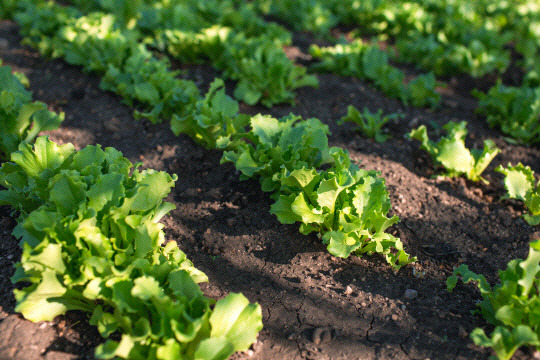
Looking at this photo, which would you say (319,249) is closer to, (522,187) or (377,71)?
(522,187)

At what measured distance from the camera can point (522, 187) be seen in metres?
3.72

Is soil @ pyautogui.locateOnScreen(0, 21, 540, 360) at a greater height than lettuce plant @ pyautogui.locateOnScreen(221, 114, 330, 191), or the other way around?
lettuce plant @ pyautogui.locateOnScreen(221, 114, 330, 191)

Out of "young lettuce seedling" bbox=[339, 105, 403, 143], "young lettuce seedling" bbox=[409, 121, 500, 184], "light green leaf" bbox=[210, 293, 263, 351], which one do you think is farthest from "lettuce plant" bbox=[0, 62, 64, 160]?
"young lettuce seedling" bbox=[409, 121, 500, 184]

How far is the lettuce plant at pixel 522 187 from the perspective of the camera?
361 cm

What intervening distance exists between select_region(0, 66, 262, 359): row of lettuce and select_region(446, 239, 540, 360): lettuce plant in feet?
4.02

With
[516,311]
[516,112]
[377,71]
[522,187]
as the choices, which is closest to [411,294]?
[516,311]

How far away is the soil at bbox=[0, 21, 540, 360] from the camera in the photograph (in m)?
2.60

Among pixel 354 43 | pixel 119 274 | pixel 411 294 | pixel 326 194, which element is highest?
pixel 326 194

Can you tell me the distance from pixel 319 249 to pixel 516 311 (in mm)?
1260

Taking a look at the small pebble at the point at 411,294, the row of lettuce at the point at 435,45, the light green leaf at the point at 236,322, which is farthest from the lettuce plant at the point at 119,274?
the row of lettuce at the point at 435,45

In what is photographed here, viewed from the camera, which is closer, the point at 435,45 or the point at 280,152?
the point at 280,152

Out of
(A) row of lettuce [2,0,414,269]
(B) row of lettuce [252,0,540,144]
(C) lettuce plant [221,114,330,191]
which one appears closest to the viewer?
(A) row of lettuce [2,0,414,269]

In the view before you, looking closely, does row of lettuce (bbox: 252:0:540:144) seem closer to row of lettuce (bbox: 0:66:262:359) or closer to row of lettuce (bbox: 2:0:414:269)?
row of lettuce (bbox: 2:0:414:269)

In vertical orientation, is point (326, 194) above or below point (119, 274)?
above
